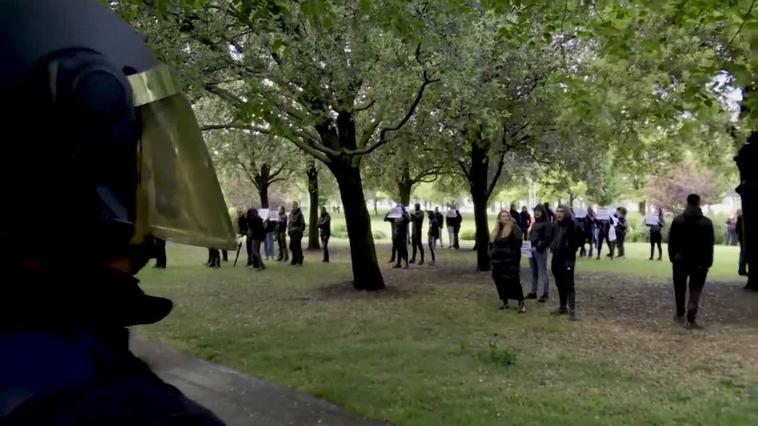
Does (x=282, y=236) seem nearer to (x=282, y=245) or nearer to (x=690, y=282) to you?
(x=282, y=245)

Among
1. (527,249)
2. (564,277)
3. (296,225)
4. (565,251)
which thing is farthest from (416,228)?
(565,251)

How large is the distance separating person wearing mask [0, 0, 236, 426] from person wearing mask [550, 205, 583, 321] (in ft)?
33.3

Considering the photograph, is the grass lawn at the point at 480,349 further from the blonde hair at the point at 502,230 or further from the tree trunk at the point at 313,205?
the tree trunk at the point at 313,205

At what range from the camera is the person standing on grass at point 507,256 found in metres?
11.4

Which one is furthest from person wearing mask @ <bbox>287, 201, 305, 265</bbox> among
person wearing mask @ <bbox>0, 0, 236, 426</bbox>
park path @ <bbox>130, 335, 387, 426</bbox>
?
person wearing mask @ <bbox>0, 0, 236, 426</bbox>

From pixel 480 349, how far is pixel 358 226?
6.46 metres

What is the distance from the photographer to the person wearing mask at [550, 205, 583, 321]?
422 inches

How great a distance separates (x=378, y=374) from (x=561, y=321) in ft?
14.1

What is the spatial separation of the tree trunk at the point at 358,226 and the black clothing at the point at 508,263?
12.0 ft

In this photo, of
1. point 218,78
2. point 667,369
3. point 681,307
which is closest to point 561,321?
point 681,307

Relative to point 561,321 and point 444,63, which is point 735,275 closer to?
point 561,321

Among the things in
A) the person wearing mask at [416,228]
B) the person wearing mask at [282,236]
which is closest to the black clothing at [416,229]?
the person wearing mask at [416,228]

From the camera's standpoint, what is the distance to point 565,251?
1070cm

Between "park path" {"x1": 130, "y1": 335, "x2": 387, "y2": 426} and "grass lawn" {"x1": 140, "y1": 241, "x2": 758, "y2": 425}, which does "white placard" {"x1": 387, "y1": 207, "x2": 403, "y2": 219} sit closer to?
"grass lawn" {"x1": 140, "y1": 241, "x2": 758, "y2": 425}
